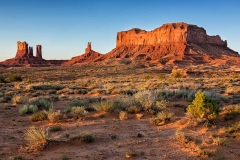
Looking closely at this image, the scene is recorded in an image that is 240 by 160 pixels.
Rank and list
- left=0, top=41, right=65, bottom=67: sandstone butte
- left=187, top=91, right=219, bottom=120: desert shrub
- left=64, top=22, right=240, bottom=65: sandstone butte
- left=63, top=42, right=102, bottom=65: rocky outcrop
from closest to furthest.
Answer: left=187, top=91, right=219, bottom=120: desert shrub
left=64, top=22, right=240, bottom=65: sandstone butte
left=63, top=42, right=102, bottom=65: rocky outcrop
left=0, top=41, right=65, bottom=67: sandstone butte

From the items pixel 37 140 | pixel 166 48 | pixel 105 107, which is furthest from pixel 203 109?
pixel 166 48

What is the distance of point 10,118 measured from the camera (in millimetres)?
11039

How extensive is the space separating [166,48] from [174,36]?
953 centimetres

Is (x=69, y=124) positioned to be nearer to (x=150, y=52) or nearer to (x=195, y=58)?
(x=195, y=58)

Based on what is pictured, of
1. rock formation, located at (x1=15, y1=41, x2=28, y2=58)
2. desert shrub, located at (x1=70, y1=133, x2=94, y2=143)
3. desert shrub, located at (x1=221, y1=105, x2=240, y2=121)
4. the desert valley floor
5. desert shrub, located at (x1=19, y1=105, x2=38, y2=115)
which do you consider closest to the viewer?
the desert valley floor

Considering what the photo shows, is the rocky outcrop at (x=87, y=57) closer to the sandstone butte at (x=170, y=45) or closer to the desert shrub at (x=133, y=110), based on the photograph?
the sandstone butte at (x=170, y=45)

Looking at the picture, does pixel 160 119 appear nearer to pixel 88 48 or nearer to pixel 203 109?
pixel 203 109

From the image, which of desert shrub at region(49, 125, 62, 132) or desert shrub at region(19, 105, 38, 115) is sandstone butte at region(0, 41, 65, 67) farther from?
desert shrub at region(49, 125, 62, 132)

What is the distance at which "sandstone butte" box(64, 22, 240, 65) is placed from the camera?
110875mm

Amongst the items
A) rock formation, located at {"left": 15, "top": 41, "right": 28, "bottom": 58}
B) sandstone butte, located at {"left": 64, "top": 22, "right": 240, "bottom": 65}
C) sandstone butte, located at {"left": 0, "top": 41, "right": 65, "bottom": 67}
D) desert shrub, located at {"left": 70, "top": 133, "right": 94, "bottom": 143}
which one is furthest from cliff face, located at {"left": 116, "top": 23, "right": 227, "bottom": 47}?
desert shrub, located at {"left": 70, "top": 133, "right": 94, "bottom": 143}

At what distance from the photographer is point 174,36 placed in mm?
127438

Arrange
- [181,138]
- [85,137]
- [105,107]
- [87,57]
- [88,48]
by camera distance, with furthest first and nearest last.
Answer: [88,48] → [87,57] → [105,107] → [85,137] → [181,138]

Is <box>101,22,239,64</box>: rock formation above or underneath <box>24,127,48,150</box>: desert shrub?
above

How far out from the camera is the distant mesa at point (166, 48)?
4176 inches
